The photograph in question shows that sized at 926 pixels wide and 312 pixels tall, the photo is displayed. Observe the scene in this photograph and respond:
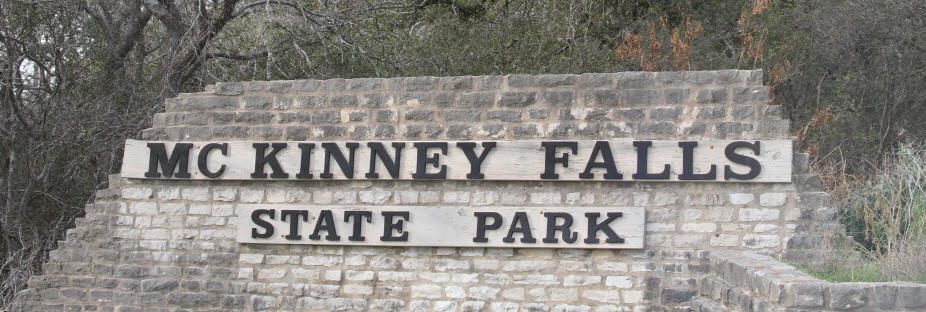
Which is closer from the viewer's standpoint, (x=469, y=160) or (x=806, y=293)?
(x=806, y=293)

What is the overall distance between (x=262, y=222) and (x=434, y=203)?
147 centimetres

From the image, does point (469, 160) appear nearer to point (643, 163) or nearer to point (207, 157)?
point (643, 163)

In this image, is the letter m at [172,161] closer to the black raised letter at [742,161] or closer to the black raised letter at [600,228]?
the black raised letter at [600,228]

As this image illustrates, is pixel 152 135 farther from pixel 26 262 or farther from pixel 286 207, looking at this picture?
pixel 26 262

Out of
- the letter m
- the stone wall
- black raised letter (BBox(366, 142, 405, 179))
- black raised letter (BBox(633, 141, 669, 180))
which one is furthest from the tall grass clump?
the letter m

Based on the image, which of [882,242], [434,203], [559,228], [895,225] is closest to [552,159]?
[559,228]

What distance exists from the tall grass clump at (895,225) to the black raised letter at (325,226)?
4.07 meters

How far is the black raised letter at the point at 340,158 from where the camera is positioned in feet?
25.1

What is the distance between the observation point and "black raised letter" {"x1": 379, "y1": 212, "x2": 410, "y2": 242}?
7.52 meters

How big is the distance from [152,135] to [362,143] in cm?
192

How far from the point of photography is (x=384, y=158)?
760 cm

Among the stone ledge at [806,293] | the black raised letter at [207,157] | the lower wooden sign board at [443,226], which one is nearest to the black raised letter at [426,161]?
the lower wooden sign board at [443,226]

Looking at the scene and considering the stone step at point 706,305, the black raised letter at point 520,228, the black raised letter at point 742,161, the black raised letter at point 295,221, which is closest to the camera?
the stone step at point 706,305

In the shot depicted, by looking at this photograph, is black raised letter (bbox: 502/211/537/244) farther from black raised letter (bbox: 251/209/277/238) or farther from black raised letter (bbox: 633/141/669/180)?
black raised letter (bbox: 251/209/277/238)
